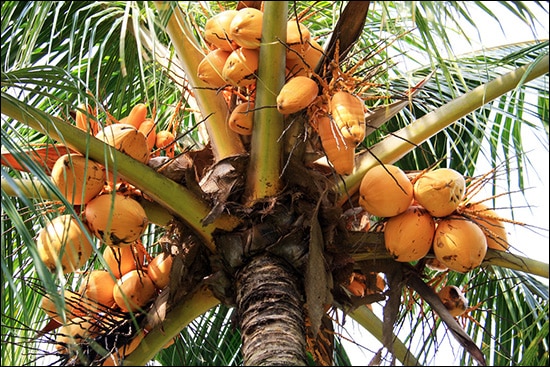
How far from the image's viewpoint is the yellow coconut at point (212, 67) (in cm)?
241

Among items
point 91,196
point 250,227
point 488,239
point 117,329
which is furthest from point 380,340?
point 91,196

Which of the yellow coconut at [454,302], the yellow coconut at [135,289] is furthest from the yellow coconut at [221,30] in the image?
the yellow coconut at [454,302]

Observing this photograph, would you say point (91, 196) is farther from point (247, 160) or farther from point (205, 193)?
point (247, 160)

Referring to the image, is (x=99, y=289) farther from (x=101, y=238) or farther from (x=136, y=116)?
(x=136, y=116)

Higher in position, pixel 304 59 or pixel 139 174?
pixel 304 59

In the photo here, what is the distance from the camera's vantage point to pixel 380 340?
2791 millimetres

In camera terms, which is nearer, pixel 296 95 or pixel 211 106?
pixel 296 95

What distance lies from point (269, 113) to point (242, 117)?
95mm

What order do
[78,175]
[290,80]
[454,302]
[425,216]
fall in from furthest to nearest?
[454,302]
[425,216]
[290,80]
[78,175]

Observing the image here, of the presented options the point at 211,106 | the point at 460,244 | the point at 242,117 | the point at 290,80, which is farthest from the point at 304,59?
the point at 460,244

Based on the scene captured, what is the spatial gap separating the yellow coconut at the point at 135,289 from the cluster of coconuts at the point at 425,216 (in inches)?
28.6

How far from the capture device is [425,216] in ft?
7.81

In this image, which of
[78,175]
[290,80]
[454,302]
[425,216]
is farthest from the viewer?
[454,302]

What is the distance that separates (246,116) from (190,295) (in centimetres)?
58
